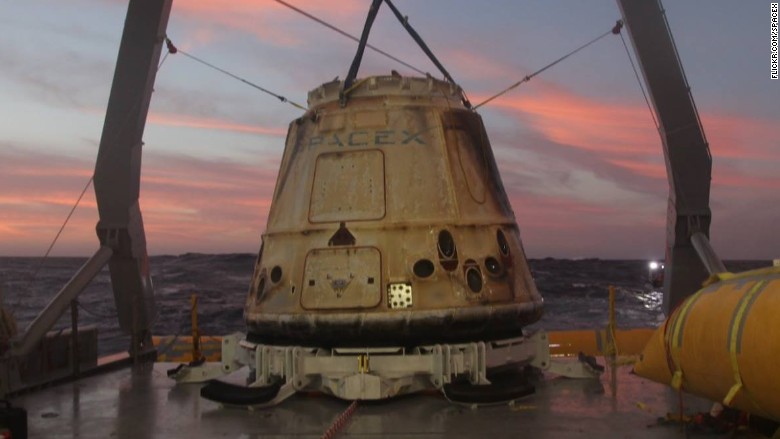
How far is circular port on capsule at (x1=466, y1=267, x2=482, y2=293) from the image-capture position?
10875 mm

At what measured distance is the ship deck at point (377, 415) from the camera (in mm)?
A: 9016

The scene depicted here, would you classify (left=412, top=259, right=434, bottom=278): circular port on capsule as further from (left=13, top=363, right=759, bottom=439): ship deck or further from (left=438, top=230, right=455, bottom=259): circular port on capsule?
(left=13, top=363, right=759, bottom=439): ship deck

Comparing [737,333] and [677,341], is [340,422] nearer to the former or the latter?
[677,341]

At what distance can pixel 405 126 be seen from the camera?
11773 mm

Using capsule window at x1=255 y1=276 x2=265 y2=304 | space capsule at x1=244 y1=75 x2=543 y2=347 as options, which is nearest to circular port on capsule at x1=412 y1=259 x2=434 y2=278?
space capsule at x1=244 y1=75 x2=543 y2=347

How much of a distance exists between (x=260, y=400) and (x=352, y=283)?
1934 millimetres

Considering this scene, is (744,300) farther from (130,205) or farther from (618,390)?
(130,205)

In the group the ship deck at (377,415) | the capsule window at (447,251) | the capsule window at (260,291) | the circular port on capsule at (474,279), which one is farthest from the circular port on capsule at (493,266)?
the capsule window at (260,291)

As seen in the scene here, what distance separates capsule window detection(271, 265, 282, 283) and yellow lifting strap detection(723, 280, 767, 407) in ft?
20.9

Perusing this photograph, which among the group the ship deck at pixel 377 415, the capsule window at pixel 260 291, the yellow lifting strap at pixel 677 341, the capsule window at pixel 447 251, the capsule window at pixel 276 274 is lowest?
the ship deck at pixel 377 415

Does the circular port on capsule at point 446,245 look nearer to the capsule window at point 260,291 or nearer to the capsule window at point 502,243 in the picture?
the capsule window at point 502,243

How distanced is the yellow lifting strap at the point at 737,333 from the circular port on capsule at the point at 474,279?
4290 millimetres

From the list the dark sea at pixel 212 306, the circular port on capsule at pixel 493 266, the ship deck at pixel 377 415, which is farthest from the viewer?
the dark sea at pixel 212 306

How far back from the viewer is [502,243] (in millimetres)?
11594
